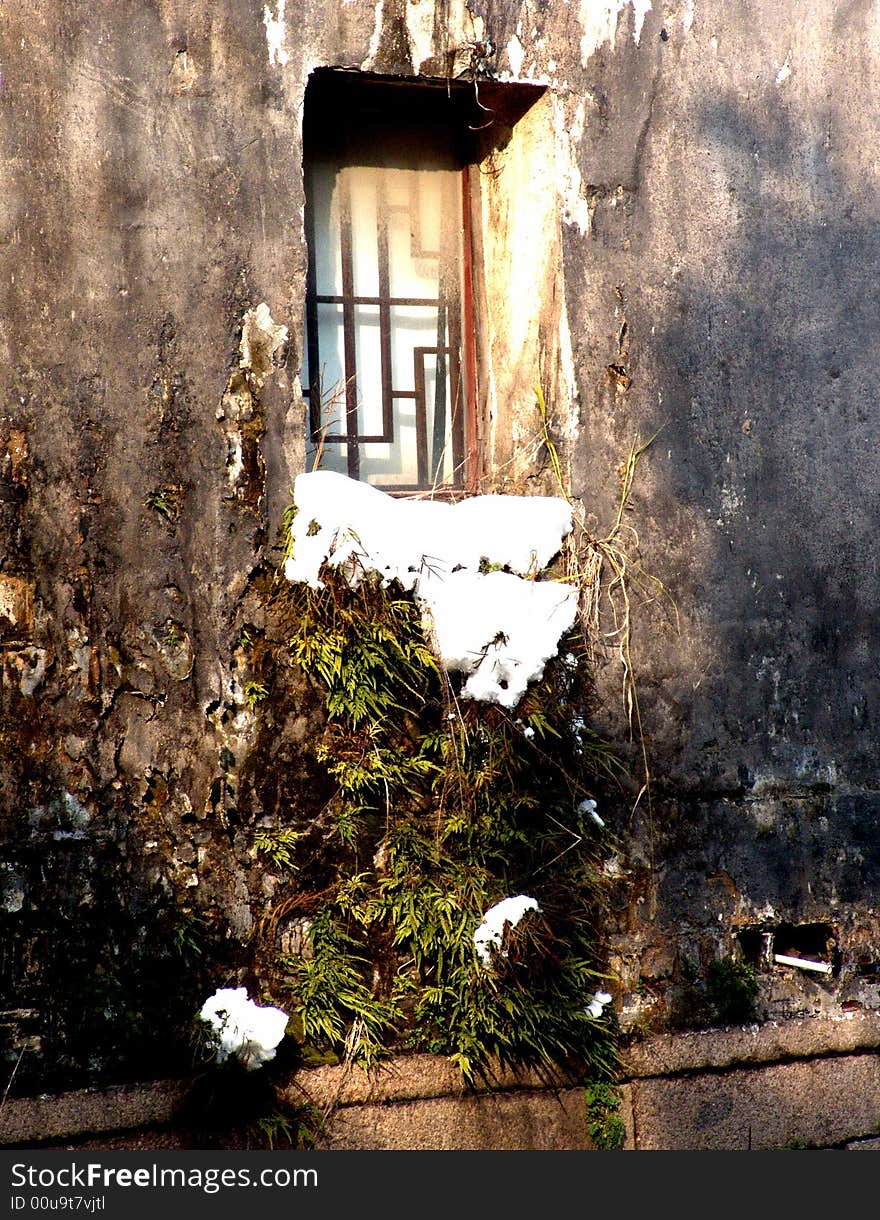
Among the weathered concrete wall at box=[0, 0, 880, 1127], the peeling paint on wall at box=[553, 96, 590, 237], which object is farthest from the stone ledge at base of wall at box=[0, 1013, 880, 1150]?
the peeling paint on wall at box=[553, 96, 590, 237]

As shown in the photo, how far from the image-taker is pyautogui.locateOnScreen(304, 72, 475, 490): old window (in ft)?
12.6

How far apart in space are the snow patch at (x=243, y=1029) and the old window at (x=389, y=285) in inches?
65.4

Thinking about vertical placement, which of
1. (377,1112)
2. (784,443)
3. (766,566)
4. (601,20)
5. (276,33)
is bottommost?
(377,1112)

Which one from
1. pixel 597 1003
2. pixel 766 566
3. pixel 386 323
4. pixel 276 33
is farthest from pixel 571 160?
pixel 597 1003

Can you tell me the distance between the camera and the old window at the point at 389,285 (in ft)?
12.6

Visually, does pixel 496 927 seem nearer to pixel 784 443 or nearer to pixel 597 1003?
pixel 597 1003

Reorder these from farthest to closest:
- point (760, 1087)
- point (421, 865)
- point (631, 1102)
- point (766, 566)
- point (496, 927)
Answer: point (766, 566)
point (760, 1087)
point (631, 1102)
point (421, 865)
point (496, 927)

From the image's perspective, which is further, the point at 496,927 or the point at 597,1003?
the point at 597,1003

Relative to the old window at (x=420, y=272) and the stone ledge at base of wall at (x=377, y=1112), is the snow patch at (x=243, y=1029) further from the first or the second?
the old window at (x=420, y=272)

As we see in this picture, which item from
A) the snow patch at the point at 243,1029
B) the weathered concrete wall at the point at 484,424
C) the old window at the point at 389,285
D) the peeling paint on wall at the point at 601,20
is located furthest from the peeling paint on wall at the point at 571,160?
the snow patch at the point at 243,1029

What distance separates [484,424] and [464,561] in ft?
2.09

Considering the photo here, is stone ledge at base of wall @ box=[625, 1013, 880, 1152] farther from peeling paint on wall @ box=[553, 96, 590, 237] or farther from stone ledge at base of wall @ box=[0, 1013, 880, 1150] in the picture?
peeling paint on wall @ box=[553, 96, 590, 237]

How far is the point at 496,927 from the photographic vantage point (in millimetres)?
3363

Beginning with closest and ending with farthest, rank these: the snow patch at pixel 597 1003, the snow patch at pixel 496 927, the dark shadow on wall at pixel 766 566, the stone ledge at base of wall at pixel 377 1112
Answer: the stone ledge at base of wall at pixel 377 1112
the snow patch at pixel 496 927
the snow patch at pixel 597 1003
the dark shadow on wall at pixel 766 566
